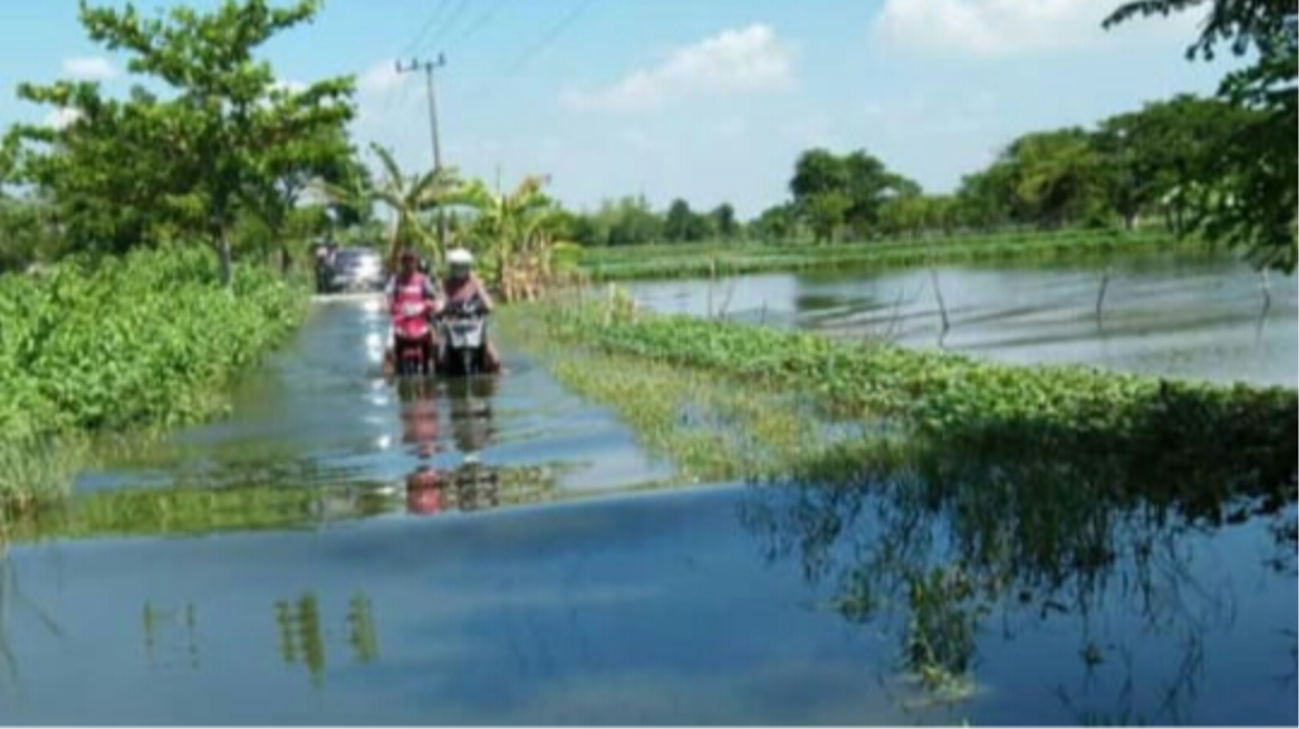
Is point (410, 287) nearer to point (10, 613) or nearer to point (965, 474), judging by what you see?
point (965, 474)

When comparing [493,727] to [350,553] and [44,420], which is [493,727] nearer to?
[350,553]

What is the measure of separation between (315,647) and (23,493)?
4797 millimetres

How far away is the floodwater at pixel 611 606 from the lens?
6.81m

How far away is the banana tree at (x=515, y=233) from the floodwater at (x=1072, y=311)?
401 centimetres

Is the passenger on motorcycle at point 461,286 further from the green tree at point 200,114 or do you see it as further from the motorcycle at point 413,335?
the green tree at point 200,114

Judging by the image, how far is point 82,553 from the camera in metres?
10.2

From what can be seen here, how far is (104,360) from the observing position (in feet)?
52.1

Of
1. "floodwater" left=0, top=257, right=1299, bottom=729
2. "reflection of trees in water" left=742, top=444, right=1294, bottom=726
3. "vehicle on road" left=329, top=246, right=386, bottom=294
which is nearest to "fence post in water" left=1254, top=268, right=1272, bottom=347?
"reflection of trees in water" left=742, top=444, right=1294, bottom=726

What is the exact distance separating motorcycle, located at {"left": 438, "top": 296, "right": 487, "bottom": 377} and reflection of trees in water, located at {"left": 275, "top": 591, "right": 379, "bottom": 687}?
10.3 meters

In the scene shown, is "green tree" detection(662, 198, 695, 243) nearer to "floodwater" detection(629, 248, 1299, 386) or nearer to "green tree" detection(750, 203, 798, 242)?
"green tree" detection(750, 203, 798, 242)

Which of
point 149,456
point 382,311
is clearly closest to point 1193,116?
point 149,456

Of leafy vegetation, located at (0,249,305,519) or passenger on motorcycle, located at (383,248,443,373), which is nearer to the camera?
leafy vegetation, located at (0,249,305,519)

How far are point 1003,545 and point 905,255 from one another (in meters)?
68.9

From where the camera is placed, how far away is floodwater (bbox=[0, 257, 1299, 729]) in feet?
22.3
